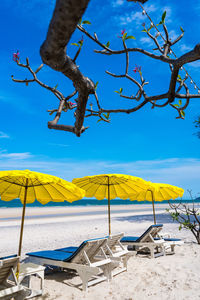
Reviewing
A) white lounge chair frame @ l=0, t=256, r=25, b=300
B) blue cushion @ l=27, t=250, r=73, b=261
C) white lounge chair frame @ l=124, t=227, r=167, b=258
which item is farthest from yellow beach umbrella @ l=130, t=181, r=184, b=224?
white lounge chair frame @ l=0, t=256, r=25, b=300

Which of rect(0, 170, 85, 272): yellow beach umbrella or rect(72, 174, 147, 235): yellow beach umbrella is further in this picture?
rect(72, 174, 147, 235): yellow beach umbrella

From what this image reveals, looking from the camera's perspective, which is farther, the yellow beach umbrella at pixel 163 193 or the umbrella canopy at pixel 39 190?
the yellow beach umbrella at pixel 163 193

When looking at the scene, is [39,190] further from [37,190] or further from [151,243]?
[151,243]

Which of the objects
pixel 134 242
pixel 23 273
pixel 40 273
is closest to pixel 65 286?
pixel 40 273

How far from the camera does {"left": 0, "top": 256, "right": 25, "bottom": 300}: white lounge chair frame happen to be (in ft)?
12.5

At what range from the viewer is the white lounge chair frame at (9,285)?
381cm

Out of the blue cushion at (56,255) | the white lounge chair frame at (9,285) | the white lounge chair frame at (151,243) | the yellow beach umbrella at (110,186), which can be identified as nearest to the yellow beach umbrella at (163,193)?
the yellow beach umbrella at (110,186)

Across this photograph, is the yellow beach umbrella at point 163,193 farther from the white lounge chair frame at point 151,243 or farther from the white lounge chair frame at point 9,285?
the white lounge chair frame at point 9,285

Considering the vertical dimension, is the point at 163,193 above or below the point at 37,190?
above

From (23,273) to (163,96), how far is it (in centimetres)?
391

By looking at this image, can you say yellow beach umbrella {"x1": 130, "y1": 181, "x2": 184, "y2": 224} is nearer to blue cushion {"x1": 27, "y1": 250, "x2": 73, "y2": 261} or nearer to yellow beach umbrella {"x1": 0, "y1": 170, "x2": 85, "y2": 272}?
blue cushion {"x1": 27, "y1": 250, "x2": 73, "y2": 261}

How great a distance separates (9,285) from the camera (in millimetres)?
4098

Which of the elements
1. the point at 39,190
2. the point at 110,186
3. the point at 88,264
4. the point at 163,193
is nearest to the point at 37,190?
the point at 39,190

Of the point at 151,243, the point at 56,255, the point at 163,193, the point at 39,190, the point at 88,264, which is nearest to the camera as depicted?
the point at 88,264
